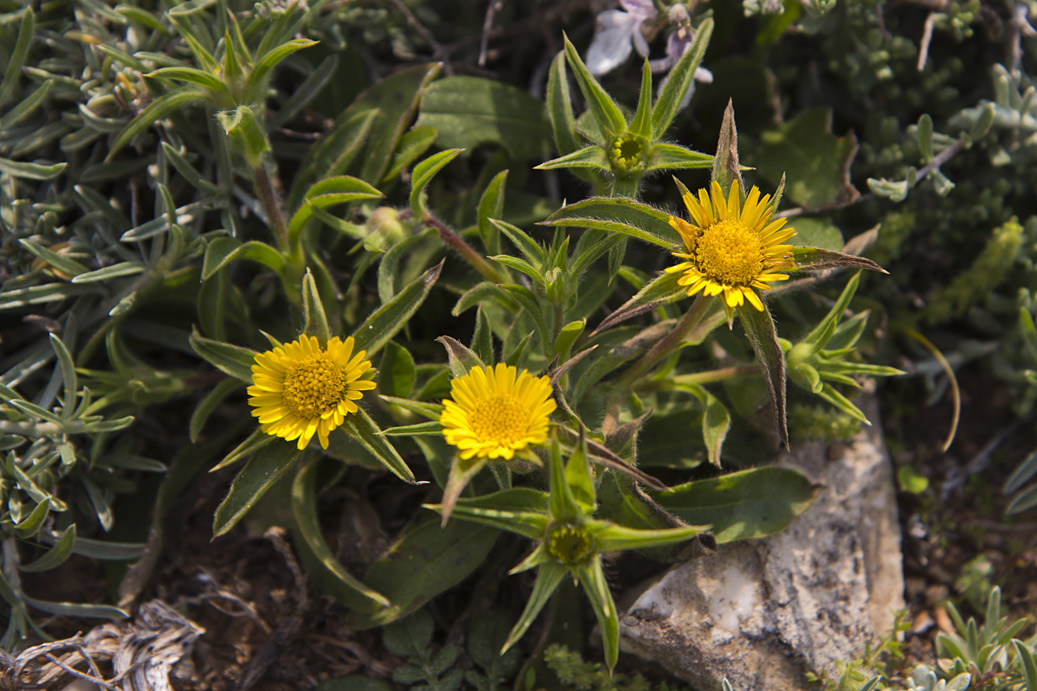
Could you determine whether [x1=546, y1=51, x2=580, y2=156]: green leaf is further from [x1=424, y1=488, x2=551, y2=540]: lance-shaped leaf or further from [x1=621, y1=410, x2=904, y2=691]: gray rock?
[x1=621, y1=410, x2=904, y2=691]: gray rock

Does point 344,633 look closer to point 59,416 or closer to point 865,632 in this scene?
point 59,416

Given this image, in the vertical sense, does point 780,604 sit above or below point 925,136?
below

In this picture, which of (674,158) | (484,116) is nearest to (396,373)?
(674,158)

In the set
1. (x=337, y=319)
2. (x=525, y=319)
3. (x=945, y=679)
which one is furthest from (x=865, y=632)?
(x=337, y=319)

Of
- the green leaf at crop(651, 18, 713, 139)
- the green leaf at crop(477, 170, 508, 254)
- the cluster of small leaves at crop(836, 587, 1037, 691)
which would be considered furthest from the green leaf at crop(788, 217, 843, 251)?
the cluster of small leaves at crop(836, 587, 1037, 691)

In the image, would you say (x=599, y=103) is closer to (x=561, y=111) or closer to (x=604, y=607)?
(x=561, y=111)

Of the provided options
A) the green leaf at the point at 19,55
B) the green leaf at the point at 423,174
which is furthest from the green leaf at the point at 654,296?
the green leaf at the point at 19,55
